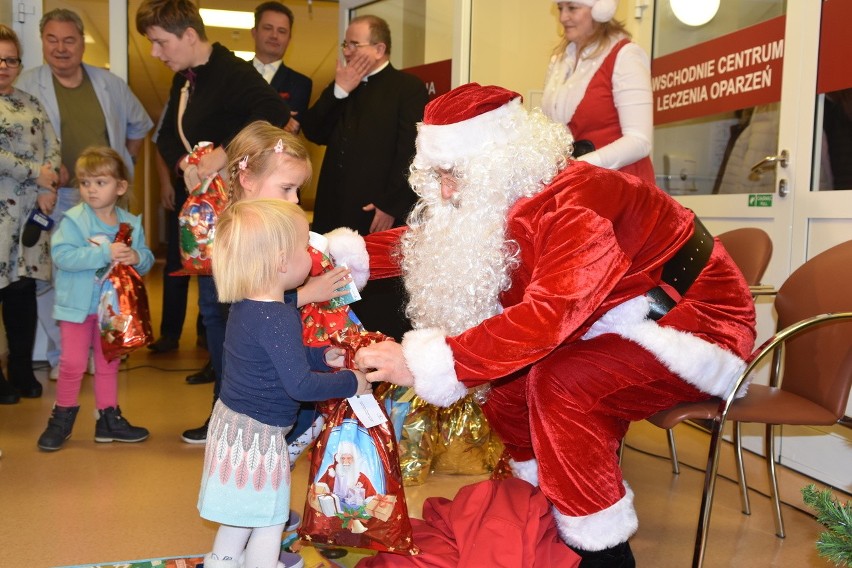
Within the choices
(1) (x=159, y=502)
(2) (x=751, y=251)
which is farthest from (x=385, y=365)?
Result: (2) (x=751, y=251)

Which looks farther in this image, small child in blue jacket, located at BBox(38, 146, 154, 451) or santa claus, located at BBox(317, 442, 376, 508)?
small child in blue jacket, located at BBox(38, 146, 154, 451)

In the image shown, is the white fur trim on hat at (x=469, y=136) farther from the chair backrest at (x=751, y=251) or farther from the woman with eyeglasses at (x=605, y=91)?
the chair backrest at (x=751, y=251)

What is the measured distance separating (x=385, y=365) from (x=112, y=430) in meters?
1.83

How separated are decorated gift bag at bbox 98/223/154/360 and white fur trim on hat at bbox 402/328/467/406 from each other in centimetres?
159

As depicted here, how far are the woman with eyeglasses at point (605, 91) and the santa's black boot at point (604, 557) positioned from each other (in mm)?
1253

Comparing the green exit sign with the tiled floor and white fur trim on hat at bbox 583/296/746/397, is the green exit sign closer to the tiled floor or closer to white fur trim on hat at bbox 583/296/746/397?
the tiled floor

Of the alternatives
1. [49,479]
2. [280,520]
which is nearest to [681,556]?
[280,520]

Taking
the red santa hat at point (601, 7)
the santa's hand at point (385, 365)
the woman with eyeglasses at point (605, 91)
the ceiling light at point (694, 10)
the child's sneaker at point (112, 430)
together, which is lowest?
the child's sneaker at point (112, 430)

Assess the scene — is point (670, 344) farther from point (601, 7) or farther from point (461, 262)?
point (601, 7)

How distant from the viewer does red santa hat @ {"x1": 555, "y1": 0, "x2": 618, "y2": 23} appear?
276 cm

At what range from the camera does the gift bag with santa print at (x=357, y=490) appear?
6.04 ft

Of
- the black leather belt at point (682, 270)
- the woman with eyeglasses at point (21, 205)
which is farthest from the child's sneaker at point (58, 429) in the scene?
the black leather belt at point (682, 270)

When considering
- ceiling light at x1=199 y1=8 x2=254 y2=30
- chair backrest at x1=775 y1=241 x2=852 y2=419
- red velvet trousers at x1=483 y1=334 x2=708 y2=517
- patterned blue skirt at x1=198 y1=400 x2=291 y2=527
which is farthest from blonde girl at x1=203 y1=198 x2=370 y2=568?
ceiling light at x1=199 y1=8 x2=254 y2=30

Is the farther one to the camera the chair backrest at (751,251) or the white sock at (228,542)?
the chair backrest at (751,251)
